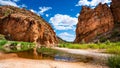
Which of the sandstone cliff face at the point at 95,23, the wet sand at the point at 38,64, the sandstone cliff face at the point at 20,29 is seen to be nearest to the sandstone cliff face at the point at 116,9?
the sandstone cliff face at the point at 95,23

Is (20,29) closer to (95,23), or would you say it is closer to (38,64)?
(95,23)

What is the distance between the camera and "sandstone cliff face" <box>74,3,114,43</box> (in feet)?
370

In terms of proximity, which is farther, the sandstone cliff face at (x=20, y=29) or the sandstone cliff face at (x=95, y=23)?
the sandstone cliff face at (x=20, y=29)

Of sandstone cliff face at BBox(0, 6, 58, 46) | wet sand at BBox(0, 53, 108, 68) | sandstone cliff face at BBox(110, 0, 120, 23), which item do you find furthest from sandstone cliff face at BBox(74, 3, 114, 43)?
wet sand at BBox(0, 53, 108, 68)

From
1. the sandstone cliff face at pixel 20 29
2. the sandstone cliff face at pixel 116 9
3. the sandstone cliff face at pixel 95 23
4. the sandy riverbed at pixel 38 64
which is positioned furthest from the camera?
the sandstone cliff face at pixel 20 29

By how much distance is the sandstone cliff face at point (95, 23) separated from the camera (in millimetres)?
112625

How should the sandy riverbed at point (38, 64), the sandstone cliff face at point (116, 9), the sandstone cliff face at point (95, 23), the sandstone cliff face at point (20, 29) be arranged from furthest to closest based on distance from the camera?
the sandstone cliff face at point (20, 29), the sandstone cliff face at point (95, 23), the sandstone cliff face at point (116, 9), the sandy riverbed at point (38, 64)

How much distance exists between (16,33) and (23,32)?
395 cm

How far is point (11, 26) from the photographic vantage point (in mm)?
119062

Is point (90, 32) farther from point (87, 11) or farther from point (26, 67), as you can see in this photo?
point (26, 67)

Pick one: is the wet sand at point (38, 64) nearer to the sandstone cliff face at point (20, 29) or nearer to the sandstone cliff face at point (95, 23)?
the sandstone cliff face at point (95, 23)

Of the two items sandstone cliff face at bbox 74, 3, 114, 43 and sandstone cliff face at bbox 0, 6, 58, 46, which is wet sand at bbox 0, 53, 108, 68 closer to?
sandstone cliff face at bbox 74, 3, 114, 43

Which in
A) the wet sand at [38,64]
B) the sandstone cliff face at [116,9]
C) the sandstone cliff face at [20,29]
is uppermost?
the sandstone cliff face at [116,9]

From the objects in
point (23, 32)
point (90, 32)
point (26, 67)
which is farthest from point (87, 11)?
point (26, 67)
